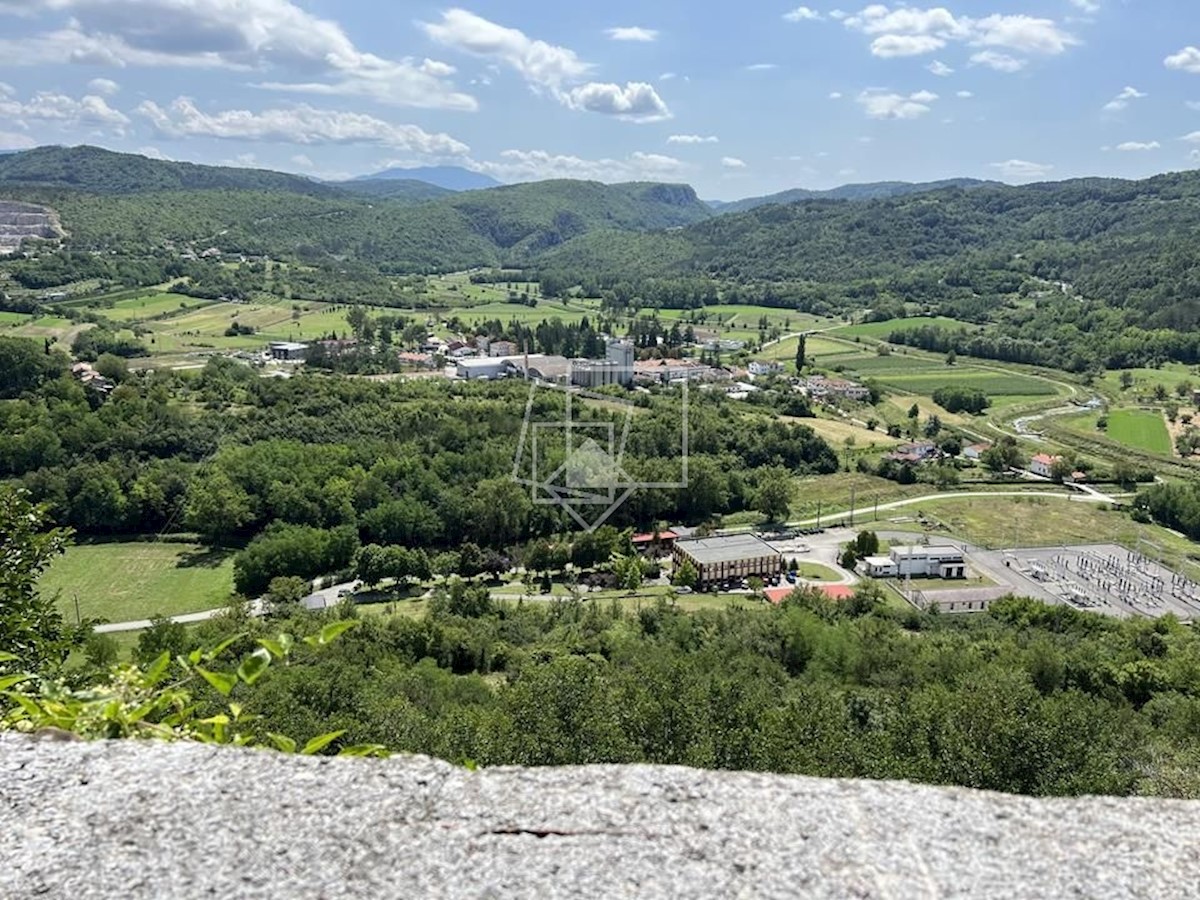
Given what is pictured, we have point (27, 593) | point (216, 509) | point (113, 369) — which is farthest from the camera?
point (113, 369)

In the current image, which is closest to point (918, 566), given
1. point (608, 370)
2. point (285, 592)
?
point (285, 592)

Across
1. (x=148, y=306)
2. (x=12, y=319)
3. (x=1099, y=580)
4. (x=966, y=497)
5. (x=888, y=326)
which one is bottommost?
(x=1099, y=580)

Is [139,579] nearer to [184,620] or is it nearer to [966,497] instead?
[184,620]

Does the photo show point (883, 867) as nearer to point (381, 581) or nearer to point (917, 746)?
point (917, 746)

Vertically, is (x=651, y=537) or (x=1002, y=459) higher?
(x=1002, y=459)

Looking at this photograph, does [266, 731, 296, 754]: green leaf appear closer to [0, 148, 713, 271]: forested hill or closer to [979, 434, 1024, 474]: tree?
[979, 434, 1024, 474]: tree

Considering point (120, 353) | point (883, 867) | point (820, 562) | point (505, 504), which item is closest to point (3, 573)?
point (883, 867)
